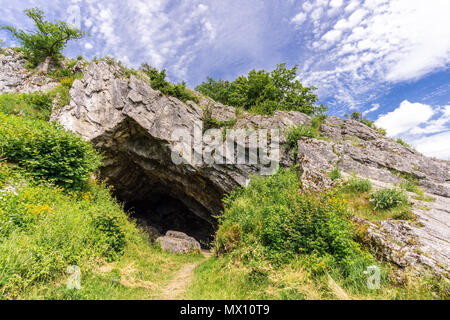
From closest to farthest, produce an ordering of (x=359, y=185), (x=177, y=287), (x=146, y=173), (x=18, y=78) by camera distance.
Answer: (x=177, y=287), (x=359, y=185), (x=146, y=173), (x=18, y=78)

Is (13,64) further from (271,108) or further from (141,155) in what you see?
(271,108)

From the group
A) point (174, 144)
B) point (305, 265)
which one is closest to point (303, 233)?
point (305, 265)

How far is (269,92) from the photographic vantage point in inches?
706

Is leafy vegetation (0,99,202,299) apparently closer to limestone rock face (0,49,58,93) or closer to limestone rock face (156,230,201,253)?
limestone rock face (156,230,201,253)

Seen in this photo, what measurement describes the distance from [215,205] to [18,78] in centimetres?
2017

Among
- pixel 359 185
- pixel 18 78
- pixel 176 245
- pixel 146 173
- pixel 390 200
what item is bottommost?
pixel 176 245

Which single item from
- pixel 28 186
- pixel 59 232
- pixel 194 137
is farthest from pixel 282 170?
pixel 28 186

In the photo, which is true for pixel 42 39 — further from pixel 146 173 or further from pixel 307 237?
pixel 307 237

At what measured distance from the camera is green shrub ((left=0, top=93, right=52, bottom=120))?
36.4 feet

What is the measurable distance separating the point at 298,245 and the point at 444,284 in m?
2.32

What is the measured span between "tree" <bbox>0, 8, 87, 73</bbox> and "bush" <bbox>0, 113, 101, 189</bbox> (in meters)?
14.0

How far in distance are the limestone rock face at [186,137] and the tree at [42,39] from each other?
794 centimetres

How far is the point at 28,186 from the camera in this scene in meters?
5.73

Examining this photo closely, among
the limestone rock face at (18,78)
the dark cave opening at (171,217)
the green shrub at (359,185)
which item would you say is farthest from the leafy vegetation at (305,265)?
the limestone rock face at (18,78)
